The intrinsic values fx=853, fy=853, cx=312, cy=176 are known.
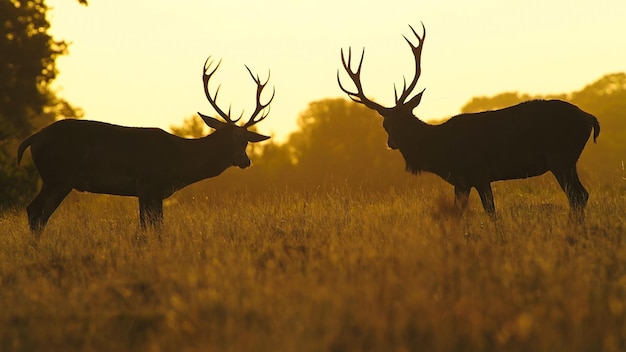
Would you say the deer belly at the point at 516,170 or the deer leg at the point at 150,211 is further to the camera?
the deer leg at the point at 150,211

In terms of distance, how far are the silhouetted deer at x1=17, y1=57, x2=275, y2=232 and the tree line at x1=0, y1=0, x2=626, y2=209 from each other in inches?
290

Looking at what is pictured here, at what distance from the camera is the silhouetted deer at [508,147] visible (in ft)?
32.9

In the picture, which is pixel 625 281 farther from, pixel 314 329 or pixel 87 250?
pixel 87 250

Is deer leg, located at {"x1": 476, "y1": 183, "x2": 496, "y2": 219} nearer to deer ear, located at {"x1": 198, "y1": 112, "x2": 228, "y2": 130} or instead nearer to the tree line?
deer ear, located at {"x1": 198, "y1": 112, "x2": 228, "y2": 130}

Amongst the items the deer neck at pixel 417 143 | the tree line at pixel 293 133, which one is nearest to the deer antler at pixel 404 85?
the deer neck at pixel 417 143

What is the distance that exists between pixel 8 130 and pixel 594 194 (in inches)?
457

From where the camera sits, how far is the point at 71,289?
626 centimetres

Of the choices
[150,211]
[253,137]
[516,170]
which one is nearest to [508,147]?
[516,170]

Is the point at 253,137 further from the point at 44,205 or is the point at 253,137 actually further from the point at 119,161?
the point at 44,205

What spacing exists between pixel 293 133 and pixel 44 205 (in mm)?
52223

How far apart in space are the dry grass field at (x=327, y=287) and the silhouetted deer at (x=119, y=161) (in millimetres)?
907

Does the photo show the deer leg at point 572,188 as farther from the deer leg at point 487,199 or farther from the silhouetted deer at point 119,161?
the silhouetted deer at point 119,161

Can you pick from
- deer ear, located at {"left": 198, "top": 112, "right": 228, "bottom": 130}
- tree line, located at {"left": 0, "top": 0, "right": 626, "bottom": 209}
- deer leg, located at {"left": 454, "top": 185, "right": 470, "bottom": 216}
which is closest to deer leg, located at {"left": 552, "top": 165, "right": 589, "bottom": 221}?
deer leg, located at {"left": 454, "top": 185, "right": 470, "bottom": 216}

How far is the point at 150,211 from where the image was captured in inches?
414
